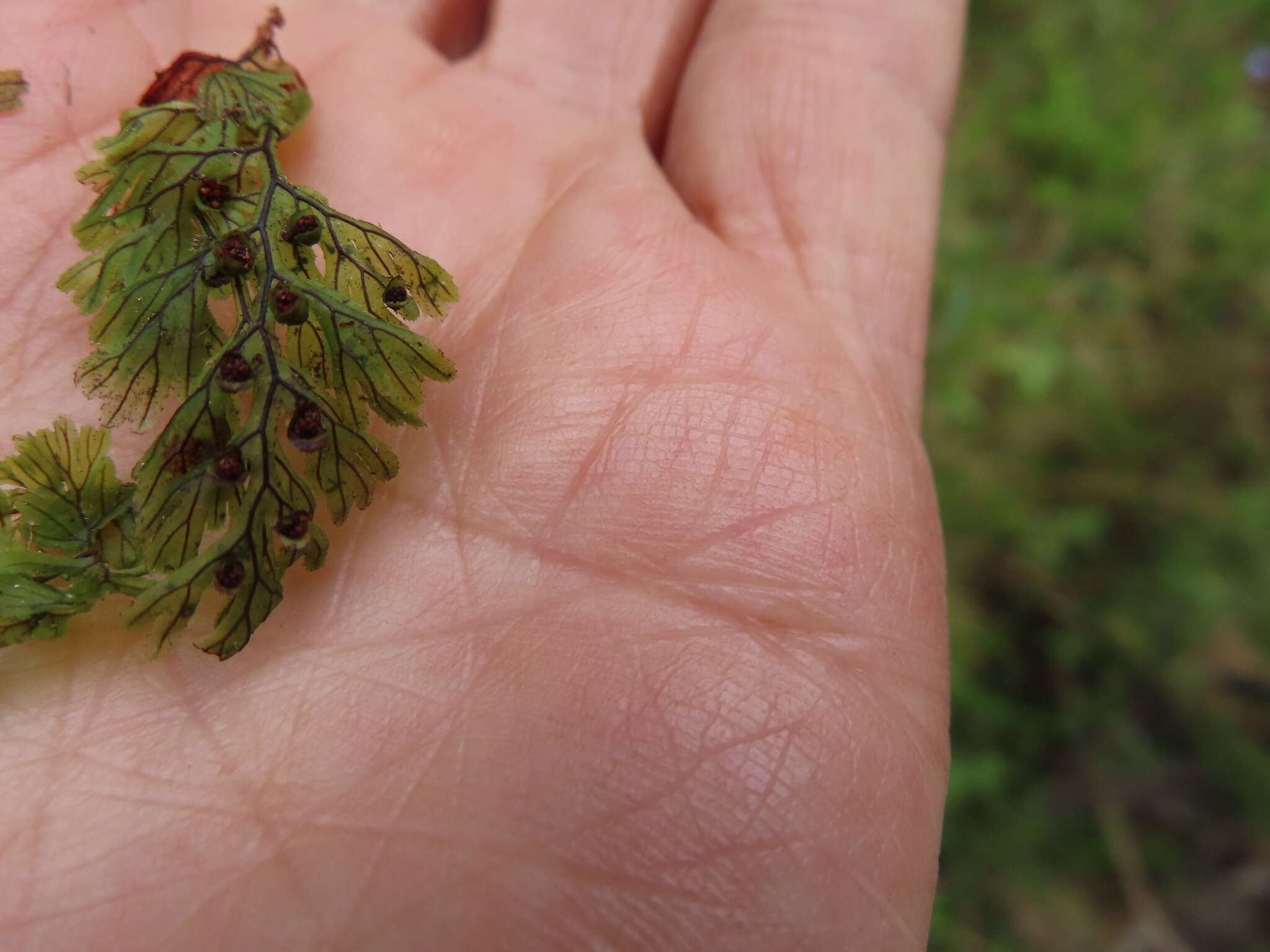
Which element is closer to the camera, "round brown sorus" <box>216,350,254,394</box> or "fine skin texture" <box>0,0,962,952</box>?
"fine skin texture" <box>0,0,962,952</box>

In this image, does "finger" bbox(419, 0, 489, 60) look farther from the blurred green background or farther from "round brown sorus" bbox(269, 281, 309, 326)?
the blurred green background

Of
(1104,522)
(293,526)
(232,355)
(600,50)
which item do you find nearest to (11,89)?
(232,355)

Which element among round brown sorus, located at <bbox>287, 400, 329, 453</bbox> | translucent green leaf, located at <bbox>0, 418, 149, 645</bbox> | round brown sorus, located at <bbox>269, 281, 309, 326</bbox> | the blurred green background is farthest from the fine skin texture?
the blurred green background

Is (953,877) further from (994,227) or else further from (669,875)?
(994,227)

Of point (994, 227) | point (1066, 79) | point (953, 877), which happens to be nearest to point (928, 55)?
point (994, 227)

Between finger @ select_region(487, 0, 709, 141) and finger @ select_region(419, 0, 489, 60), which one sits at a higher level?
finger @ select_region(419, 0, 489, 60)

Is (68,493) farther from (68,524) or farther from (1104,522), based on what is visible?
(1104,522)

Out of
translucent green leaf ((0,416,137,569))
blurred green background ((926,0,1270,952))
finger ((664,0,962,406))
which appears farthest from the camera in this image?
blurred green background ((926,0,1270,952))
